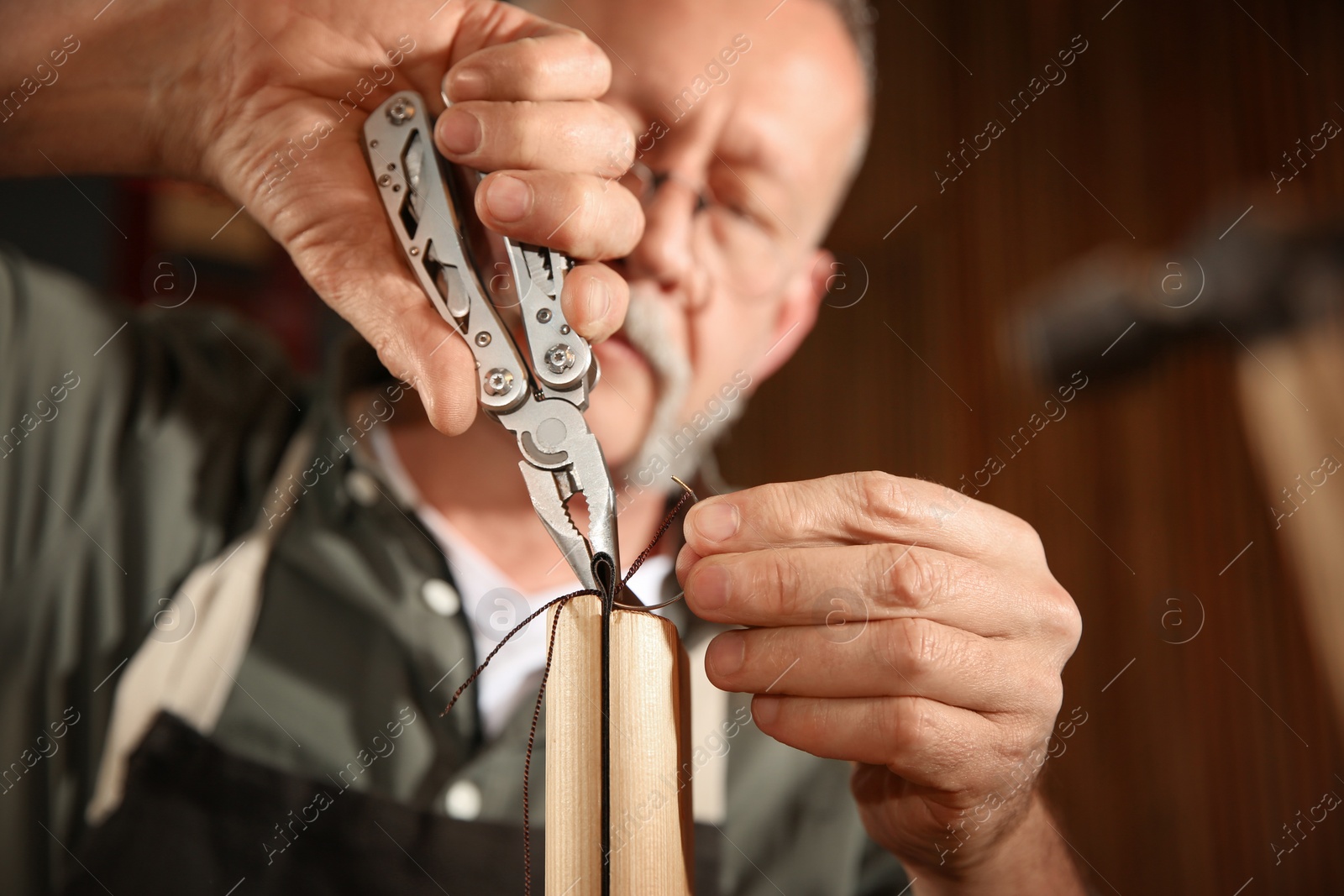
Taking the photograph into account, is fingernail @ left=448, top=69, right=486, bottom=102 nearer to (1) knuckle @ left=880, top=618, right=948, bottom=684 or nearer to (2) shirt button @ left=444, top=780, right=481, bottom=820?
(1) knuckle @ left=880, top=618, right=948, bottom=684

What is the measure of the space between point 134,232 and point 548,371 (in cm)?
75

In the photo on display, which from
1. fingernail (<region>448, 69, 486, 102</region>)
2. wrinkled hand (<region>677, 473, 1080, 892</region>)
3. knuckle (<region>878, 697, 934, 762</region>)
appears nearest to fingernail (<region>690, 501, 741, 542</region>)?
wrinkled hand (<region>677, 473, 1080, 892</region>)

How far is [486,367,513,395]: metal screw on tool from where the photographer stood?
0.35m

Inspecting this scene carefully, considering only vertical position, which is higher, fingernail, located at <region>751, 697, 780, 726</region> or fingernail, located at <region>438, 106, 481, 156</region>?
fingernail, located at <region>438, 106, 481, 156</region>

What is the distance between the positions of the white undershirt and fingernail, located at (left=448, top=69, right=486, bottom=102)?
38cm

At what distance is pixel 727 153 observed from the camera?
2.46 ft

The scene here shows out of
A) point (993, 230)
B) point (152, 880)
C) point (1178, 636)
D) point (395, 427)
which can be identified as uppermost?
point (993, 230)

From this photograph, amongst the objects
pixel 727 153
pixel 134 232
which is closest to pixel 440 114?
pixel 727 153

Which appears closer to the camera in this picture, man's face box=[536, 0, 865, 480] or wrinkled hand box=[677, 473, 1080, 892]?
wrinkled hand box=[677, 473, 1080, 892]

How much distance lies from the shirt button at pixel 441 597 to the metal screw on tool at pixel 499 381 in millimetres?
321

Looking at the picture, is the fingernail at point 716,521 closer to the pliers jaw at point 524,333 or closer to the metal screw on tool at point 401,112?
the pliers jaw at point 524,333

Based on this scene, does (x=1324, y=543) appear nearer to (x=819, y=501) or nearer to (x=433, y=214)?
(x=819, y=501)

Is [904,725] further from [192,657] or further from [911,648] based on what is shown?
[192,657]

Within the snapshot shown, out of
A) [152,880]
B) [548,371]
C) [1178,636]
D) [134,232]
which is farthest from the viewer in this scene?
[134,232]
